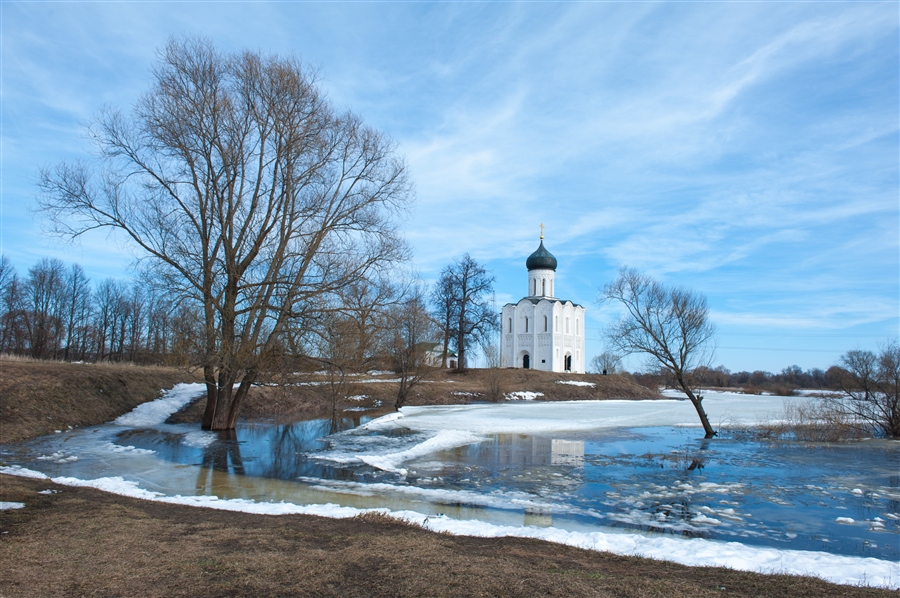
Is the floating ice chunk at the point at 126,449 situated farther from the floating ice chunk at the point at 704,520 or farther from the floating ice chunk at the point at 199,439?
the floating ice chunk at the point at 704,520

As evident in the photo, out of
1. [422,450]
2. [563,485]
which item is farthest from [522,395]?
[563,485]

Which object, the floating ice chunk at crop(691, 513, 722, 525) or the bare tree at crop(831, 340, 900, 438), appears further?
the bare tree at crop(831, 340, 900, 438)

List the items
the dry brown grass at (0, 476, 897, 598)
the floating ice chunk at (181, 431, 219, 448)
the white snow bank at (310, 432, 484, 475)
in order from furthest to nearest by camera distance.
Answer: the floating ice chunk at (181, 431, 219, 448)
the white snow bank at (310, 432, 484, 475)
the dry brown grass at (0, 476, 897, 598)

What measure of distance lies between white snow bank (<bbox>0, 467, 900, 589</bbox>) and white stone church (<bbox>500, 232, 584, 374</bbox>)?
53.4 meters

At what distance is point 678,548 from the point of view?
7051 mm

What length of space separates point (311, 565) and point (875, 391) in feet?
75.1

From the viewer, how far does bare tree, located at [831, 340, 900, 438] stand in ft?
67.4

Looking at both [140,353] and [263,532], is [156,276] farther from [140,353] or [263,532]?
[140,353]

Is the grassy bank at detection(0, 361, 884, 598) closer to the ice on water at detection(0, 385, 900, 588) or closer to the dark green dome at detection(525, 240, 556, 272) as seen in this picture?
the ice on water at detection(0, 385, 900, 588)

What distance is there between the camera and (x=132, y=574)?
5.18 meters

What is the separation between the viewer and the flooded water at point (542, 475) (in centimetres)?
888

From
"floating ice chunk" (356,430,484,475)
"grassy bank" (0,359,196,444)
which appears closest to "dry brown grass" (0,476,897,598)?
"floating ice chunk" (356,430,484,475)

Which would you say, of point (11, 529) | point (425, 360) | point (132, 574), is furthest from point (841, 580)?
point (425, 360)

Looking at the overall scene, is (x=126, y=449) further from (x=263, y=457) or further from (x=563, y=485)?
(x=563, y=485)
